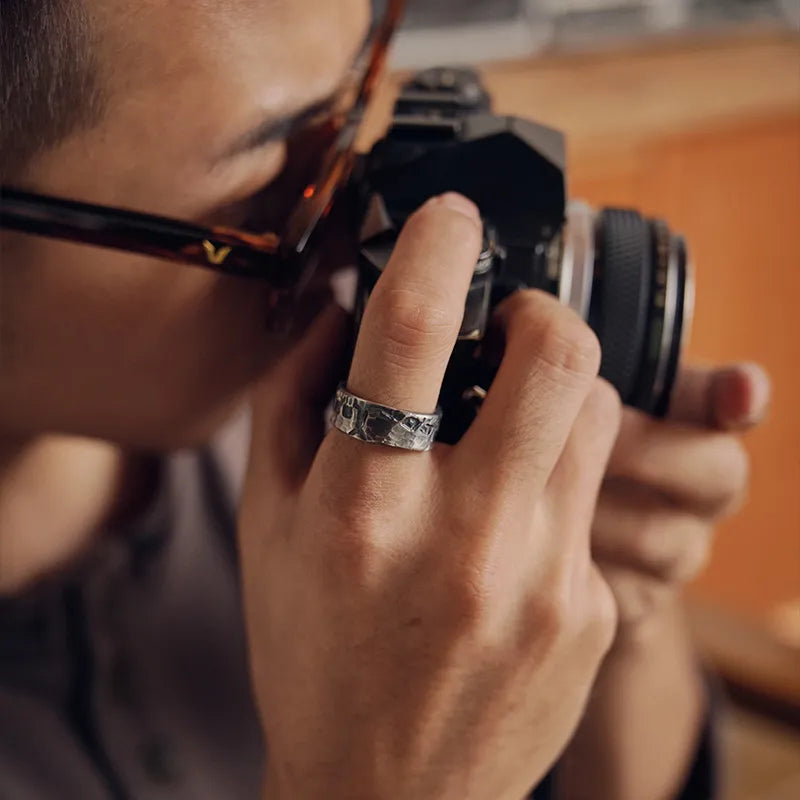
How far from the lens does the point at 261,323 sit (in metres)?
0.59

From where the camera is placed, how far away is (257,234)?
55cm

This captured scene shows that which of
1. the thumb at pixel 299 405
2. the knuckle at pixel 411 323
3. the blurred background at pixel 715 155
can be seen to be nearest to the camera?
the knuckle at pixel 411 323


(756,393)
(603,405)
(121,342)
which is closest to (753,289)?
(756,393)

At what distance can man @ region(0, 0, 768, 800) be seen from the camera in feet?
1.51

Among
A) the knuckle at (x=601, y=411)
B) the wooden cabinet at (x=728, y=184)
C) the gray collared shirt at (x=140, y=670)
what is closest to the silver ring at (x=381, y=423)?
the knuckle at (x=601, y=411)

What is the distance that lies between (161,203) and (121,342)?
3.4 inches

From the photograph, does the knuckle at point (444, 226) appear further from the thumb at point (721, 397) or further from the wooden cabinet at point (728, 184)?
the wooden cabinet at point (728, 184)

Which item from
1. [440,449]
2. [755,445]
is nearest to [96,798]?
[440,449]

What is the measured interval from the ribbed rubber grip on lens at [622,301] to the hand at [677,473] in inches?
2.1

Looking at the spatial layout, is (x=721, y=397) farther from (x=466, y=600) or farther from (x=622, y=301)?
(x=466, y=600)

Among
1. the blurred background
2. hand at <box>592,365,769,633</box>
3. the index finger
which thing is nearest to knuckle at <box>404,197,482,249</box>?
the index finger

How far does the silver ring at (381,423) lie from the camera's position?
44 cm

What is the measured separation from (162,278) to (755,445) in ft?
4.09

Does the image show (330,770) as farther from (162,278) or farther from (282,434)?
(162,278)
